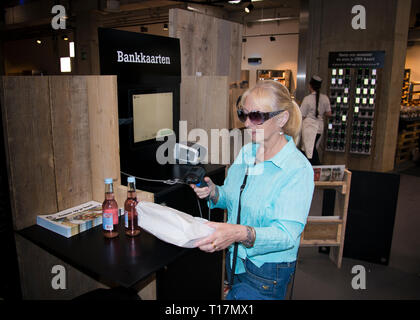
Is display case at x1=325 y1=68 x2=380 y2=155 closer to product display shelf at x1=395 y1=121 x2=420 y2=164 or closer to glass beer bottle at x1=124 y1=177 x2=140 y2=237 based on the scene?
product display shelf at x1=395 y1=121 x2=420 y2=164

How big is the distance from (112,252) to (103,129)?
0.72 metres

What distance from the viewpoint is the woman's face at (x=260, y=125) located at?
1.53 m

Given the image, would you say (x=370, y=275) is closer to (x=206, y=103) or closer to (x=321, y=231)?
(x=321, y=231)

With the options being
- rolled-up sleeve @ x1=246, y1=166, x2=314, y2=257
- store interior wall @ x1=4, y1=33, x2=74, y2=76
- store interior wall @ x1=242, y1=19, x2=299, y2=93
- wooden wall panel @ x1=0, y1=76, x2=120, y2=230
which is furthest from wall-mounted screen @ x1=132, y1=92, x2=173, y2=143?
store interior wall @ x1=4, y1=33, x2=74, y2=76

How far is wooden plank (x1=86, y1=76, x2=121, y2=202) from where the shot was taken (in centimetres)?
180

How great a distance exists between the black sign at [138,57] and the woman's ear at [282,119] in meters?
1.05

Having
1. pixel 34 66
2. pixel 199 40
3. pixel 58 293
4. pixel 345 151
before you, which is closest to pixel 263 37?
pixel 345 151

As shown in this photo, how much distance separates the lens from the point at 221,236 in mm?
1317

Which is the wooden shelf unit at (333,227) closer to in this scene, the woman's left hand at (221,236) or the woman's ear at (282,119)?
the woman's ear at (282,119)

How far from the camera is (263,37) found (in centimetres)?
1270

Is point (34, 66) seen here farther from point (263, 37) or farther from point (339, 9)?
point (339, 9)

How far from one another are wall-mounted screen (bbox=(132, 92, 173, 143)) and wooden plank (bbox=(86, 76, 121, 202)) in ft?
0.83

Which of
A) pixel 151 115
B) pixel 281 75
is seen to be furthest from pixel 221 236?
pixel 281 75

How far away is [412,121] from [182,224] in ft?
24.3
